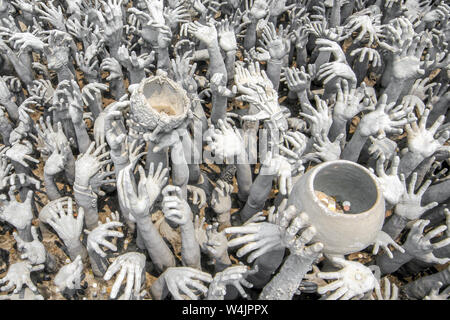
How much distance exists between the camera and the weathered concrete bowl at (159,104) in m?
2.53

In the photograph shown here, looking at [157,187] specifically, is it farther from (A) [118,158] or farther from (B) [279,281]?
(B) [279,281]

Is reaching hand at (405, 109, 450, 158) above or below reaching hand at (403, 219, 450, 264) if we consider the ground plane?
above

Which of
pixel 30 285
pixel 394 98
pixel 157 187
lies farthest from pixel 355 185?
pixel 30 285

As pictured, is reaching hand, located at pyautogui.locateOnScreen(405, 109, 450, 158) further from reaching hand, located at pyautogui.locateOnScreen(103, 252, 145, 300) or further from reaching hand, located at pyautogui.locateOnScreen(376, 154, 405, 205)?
reaching hand, located at pyautogui.locateOnScreen(103, 252, 145, 300)

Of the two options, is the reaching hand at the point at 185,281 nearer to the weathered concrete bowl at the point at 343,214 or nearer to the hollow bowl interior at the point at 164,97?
the weathered concrete bowl at the point at 343,214

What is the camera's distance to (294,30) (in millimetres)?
4527

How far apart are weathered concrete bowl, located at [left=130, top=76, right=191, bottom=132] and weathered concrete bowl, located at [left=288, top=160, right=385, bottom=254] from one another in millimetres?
918

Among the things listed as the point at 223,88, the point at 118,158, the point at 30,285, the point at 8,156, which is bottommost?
the point at 30,285

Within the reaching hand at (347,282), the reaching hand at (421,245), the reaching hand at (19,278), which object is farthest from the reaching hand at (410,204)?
the reaching hand at (19,278)

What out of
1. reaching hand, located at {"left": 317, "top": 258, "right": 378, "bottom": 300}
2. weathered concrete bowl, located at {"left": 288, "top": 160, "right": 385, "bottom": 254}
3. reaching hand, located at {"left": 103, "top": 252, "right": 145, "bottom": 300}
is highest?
weathered concrete bowl, located at {"left": 288, "top": 160, "right": 385, "bottom": 254}

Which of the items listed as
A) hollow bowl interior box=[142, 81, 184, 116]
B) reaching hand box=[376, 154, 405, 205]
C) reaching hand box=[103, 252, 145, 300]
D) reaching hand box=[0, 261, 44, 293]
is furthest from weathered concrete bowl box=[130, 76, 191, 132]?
reaching hand box=[376, 154, 405, 205]

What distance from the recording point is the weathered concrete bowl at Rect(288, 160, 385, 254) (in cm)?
211

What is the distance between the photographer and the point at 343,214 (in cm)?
210

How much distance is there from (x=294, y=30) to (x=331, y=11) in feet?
2.26
